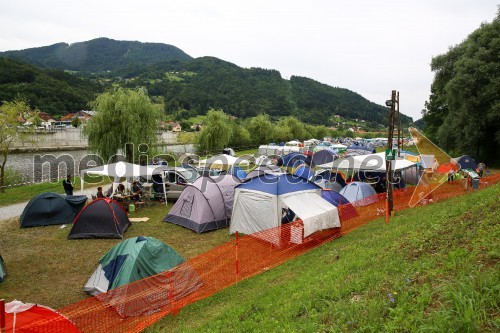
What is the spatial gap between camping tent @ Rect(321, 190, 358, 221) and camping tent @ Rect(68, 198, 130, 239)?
7477mm

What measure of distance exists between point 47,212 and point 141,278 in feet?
24.1

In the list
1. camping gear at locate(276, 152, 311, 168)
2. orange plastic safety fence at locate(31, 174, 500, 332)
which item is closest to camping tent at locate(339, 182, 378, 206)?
orange plastic safety fence at locate(31, 174, 500, 332)

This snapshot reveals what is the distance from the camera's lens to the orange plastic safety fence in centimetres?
604

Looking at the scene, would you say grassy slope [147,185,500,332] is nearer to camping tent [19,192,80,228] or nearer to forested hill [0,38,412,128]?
camping tent [19,192,80,228]

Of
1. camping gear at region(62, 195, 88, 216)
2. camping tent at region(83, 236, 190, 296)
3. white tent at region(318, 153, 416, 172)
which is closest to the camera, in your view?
camping tent at region(83, 236, 190, 296)

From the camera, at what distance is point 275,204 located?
390 inches

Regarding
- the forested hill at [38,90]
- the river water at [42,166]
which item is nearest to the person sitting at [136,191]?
the river water at [42,166]

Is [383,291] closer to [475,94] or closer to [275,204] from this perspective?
[275,204]

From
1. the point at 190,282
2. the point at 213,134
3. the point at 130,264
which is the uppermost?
the point at 213,134

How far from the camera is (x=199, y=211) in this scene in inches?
456

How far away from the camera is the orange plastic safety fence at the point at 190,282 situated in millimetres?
6036

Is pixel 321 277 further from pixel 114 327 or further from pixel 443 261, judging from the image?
pixel 114 327

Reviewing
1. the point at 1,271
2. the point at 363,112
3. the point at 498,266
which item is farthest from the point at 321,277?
the point at 363,112

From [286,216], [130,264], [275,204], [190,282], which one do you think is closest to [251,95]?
[286,216]
